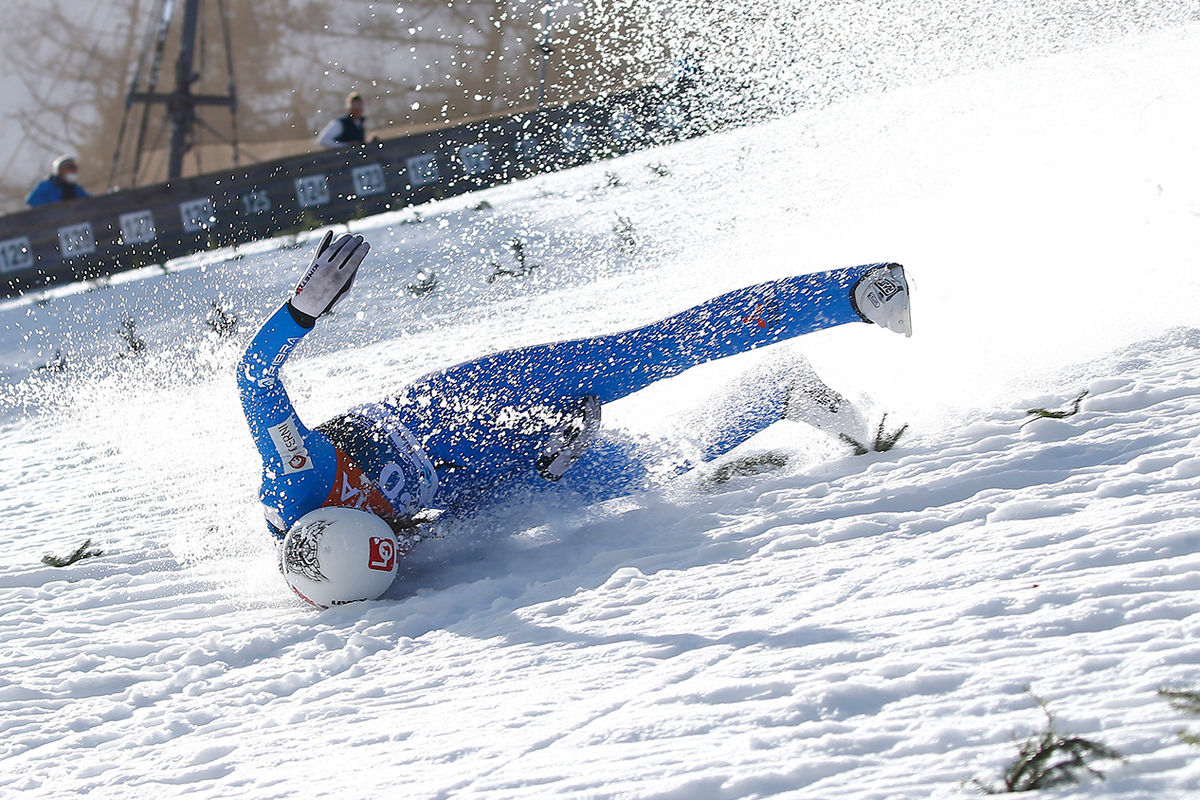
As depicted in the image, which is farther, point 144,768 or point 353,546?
point 353,546

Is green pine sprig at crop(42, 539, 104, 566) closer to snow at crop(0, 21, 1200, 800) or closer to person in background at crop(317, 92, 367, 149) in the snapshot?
snow at crop(0, 21, 1200, 800)

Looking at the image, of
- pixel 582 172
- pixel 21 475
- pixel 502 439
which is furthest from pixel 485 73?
pixel 502 439

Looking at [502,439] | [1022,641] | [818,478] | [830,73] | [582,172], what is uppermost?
[830,73]

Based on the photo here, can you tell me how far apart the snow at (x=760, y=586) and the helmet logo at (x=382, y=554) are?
13cm

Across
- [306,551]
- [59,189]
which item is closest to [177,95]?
[59,189]

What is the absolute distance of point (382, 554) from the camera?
10.1 feet

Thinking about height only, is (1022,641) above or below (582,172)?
below

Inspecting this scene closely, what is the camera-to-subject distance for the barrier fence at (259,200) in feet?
30.6

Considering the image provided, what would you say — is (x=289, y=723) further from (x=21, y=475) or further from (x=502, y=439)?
(x=21, y=475)

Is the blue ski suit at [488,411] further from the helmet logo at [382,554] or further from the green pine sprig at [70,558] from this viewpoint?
the green pine sprig at [70,558]

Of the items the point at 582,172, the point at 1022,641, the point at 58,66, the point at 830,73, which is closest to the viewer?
the point at 1022,641

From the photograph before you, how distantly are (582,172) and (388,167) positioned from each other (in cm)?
189

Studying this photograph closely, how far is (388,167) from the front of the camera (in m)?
9.44

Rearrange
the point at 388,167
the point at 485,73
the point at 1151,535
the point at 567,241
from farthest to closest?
the point at 485,73, the point at 388,167, the point at 567,241, the point at 1151,535
